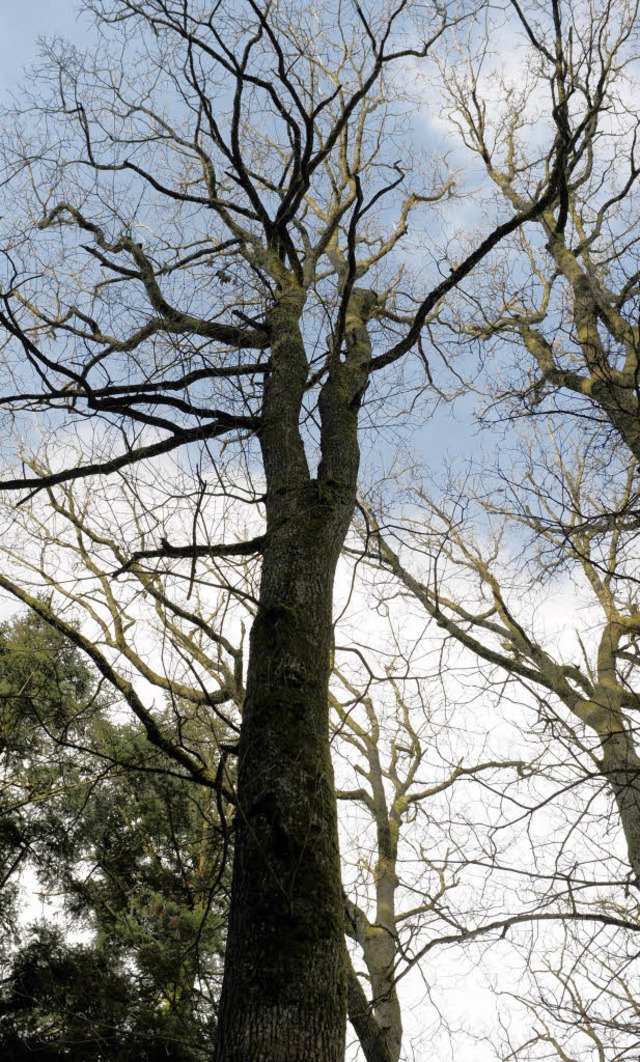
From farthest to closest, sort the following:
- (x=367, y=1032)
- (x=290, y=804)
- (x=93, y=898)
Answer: (x=93, y=898) → (x=367, y=1032) → (x=290, y=804)

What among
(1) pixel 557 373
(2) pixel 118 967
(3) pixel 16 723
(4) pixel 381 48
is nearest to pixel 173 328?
(4) pixel 381 48

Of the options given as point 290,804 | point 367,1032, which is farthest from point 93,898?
point 290,804

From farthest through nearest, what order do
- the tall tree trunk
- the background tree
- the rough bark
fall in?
the background tree < the rough bark < the tall tree trunk

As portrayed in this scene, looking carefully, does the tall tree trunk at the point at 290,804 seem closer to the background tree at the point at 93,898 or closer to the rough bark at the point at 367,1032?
the rough bark at the point at 367,1032

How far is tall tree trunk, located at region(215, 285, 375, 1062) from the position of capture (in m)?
1.59

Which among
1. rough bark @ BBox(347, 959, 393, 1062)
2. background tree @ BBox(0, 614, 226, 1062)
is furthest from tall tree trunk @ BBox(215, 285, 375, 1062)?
background tree @ BBox(0, 614, 226, 1062)

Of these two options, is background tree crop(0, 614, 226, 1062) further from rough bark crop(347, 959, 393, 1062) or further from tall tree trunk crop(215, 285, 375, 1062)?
tall tree trunk crop(215, 285, 375, 1062)

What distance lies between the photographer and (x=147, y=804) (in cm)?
889

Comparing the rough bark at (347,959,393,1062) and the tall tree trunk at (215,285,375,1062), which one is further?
the rough bark at (347,959,393,1062)

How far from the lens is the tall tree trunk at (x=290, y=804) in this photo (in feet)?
5.22

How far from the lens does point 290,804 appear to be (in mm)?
1891

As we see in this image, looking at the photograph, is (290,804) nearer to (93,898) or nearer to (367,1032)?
(367,1032)

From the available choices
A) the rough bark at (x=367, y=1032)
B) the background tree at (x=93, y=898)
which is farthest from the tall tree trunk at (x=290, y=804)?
the background tree at (x=93, y=898)

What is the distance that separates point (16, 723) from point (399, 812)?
4.57 m
